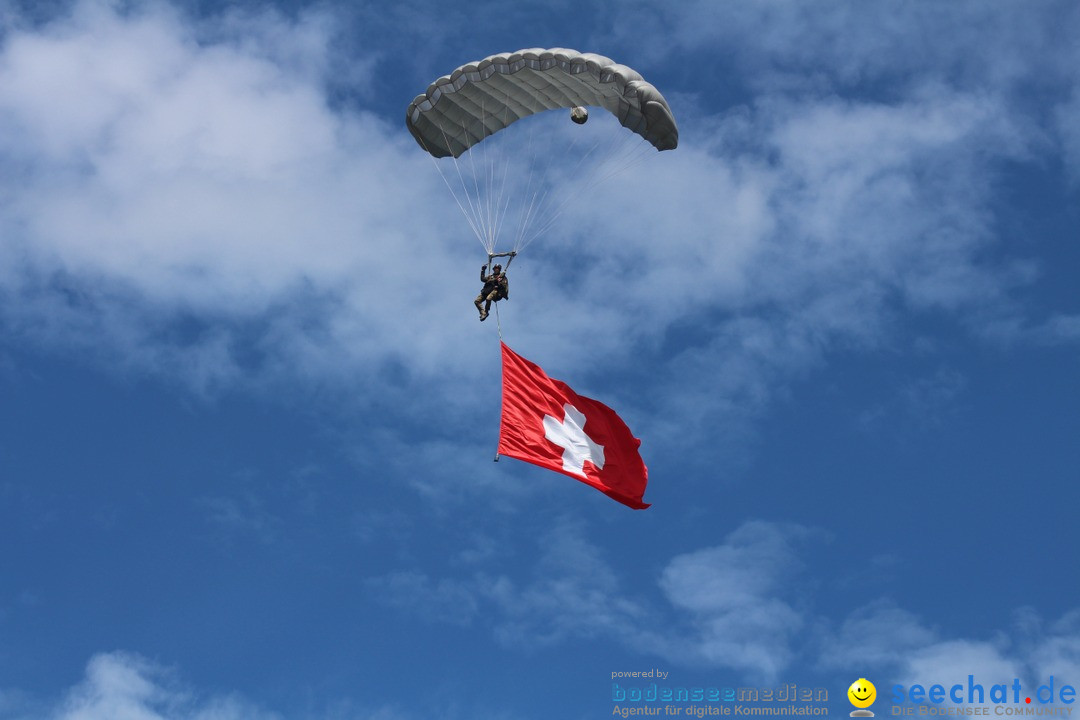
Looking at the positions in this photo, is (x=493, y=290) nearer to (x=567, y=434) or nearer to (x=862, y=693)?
(x=567, y=434)

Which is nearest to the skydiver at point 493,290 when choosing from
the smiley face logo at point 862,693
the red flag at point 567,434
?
the red flag at point 567,434

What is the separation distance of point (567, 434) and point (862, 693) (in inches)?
320

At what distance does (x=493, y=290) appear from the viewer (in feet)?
112

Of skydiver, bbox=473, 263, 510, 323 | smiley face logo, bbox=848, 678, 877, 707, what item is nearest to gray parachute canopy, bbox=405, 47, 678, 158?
skydiver, bbox=473, 263, 510, 323

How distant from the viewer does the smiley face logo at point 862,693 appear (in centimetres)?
3280

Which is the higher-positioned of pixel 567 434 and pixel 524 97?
Answer: pixel 524 97

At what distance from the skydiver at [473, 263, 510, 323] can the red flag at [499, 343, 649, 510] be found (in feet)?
3.39

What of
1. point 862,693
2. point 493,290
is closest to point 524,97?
point 493,290

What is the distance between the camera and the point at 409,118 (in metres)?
36.5

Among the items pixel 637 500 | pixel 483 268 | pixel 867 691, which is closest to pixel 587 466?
pixel 637 500

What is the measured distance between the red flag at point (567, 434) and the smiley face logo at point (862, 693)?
5.71m

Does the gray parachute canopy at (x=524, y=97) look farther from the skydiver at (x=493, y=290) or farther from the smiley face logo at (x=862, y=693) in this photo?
the smiley face logo at (x=862, y=693)

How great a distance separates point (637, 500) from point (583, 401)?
251cm

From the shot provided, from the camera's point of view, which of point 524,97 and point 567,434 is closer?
point 567,434
